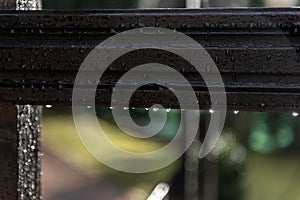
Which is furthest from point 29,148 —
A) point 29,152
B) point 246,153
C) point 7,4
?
point 246,153

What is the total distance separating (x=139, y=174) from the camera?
203 cm

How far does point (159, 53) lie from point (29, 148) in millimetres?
261

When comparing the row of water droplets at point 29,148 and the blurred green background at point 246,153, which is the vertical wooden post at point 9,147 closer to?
the row of water droplets at point 29,148

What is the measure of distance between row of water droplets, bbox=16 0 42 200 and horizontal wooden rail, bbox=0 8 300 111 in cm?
6

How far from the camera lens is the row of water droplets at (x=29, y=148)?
25.2 inches

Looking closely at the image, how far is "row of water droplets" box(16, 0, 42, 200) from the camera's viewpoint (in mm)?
640

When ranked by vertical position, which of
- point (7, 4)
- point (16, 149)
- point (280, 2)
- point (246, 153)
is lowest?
point (16, 149)

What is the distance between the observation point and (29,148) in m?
0.65

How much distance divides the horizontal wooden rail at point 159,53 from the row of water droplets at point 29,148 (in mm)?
57

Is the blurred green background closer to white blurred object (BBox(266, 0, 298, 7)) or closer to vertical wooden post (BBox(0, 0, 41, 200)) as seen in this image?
white blurred object (BBox(266, 0, 298, 7))

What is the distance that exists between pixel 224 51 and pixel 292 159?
55.8 inches

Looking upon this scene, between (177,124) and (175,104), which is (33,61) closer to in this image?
(175,104)

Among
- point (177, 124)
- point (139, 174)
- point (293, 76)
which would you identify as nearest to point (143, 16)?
point (293, 76)

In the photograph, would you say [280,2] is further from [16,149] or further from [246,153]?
[16,149]
